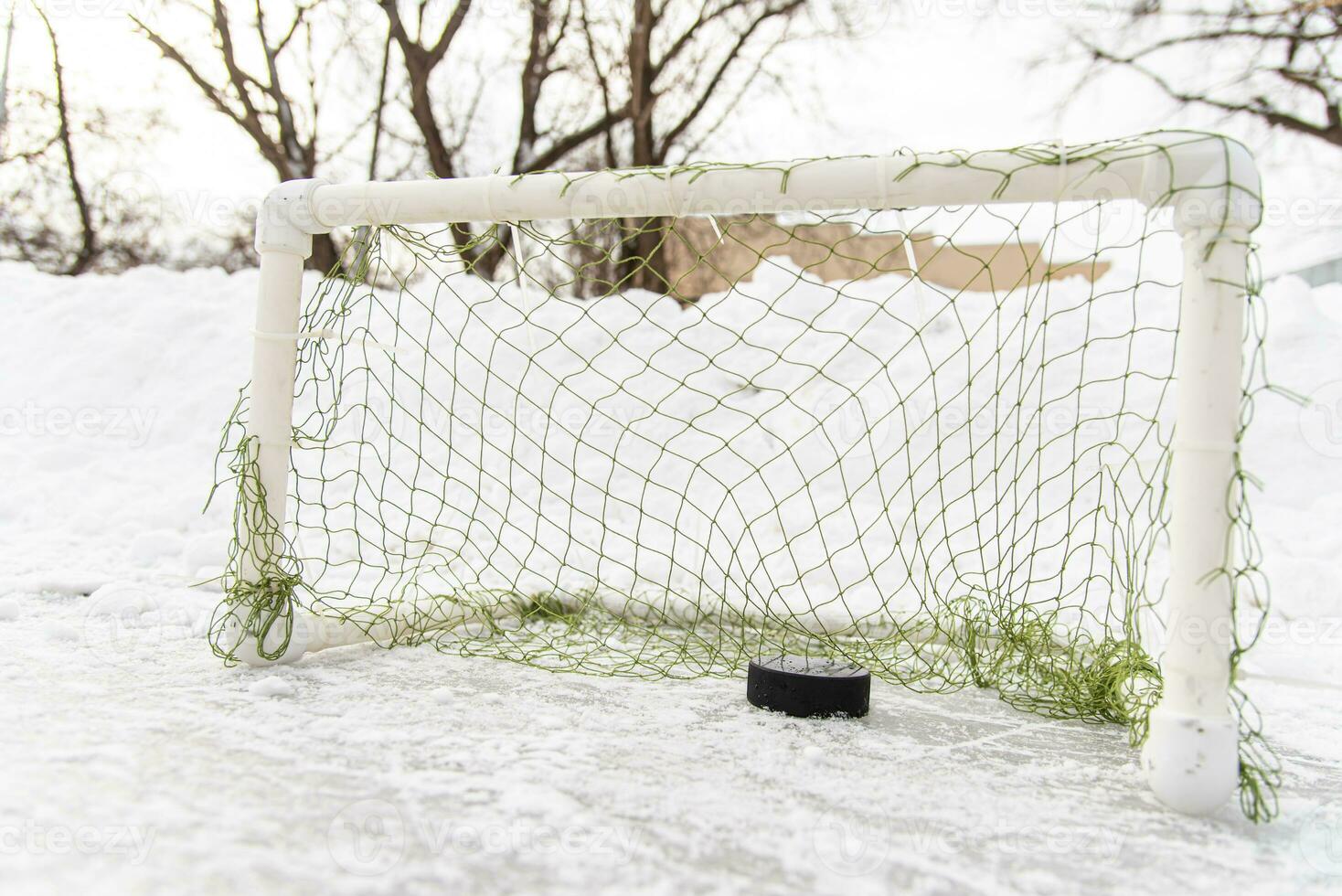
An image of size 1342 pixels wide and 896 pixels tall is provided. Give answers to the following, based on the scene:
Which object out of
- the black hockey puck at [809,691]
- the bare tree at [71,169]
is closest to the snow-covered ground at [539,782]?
the black hockey puck at [809,691]

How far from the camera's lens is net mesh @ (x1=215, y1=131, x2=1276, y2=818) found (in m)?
2.00

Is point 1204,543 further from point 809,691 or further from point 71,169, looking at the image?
point 71,169

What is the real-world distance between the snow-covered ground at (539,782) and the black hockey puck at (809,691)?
0.12 feet

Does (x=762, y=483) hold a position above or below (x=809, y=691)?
above

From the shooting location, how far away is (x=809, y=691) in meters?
1.70

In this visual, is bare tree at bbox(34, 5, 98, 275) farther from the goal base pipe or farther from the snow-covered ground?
the goal base pipe

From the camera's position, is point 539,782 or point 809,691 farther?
point 809,691

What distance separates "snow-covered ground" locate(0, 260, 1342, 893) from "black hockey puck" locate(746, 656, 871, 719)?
0.12 feet

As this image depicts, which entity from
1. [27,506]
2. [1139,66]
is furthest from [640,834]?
[1139,66]

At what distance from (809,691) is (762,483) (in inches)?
75.7

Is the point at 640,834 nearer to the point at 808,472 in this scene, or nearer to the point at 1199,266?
the point at 1199,266

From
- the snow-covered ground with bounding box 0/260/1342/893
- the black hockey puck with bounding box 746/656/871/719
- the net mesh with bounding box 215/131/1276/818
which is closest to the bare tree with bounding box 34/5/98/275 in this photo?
the net mesh with bounding box 215/131/1276/818

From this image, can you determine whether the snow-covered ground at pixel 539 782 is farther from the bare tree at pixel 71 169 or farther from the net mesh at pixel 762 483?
the bare tree at pixel 71 169

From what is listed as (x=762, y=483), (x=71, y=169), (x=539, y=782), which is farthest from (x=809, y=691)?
(x=71, y=169)
